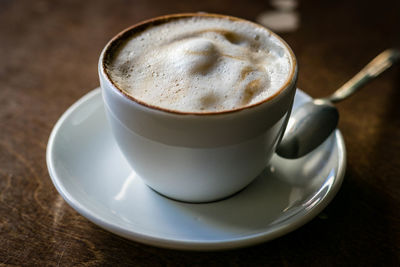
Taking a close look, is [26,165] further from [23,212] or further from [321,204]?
[321,204]

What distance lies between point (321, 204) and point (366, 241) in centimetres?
13

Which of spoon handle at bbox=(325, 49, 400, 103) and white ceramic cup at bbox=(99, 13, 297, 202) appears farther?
spoon handle at bbox=(325, 49, 400, 103)

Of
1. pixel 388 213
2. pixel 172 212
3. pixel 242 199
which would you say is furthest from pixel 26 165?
pixel 388 213

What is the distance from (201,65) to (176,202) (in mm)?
271

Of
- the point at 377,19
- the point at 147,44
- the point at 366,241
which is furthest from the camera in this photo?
the point at 377,19

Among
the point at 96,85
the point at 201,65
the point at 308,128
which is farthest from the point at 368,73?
the point at 96,85

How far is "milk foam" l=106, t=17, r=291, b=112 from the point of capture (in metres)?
0.75

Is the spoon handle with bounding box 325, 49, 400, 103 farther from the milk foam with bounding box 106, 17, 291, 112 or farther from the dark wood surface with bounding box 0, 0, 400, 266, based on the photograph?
the milk foam with bounding box 106, 17, 291, 112

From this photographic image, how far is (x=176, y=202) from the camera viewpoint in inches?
32.8

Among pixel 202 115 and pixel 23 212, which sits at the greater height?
pixel 202 115

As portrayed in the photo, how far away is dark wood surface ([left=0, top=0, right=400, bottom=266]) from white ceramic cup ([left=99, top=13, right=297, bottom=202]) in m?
0.12

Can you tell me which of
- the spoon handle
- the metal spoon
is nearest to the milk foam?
the metal spoon

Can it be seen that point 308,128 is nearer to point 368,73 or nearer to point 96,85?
point 368,73

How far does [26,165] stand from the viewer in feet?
3.20
